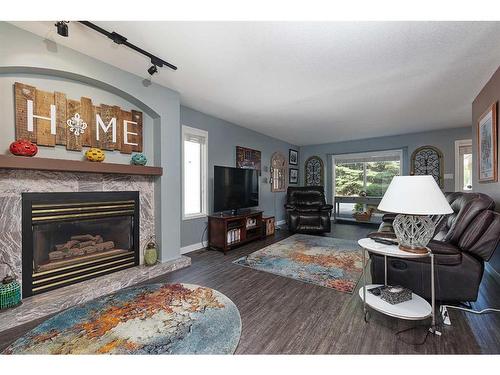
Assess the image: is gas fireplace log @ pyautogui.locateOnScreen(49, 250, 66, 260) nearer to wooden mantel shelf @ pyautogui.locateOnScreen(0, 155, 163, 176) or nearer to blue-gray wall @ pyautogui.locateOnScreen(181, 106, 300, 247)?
wooden mantel shelf @ pyautogui.locateOnScreen(0, 155, 163, 176)

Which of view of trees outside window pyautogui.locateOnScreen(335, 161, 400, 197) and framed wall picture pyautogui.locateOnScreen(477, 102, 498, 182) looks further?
view of trees outside window pyautogui.locateOnScreen(335, 161, 400, 197)

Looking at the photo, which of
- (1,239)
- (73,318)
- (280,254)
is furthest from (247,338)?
(1,239)

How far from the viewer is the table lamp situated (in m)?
1.50

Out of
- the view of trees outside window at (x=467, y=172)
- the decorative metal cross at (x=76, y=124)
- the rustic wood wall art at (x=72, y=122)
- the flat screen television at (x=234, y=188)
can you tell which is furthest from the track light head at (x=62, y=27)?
the view of trees outside window at (x=467, y=172)

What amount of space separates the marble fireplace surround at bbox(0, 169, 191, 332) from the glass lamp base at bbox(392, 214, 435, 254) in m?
2.60

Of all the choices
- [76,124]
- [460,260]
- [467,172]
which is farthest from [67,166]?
[467,172]

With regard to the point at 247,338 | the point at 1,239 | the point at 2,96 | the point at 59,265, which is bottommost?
the point at 247,338

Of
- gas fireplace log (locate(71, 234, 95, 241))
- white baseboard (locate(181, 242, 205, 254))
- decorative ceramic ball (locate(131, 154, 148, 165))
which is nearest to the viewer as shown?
gas fireplace log (locate(71, 234, 95, 241))

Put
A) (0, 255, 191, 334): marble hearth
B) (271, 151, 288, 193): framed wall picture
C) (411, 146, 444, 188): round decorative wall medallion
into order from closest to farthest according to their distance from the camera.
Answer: (0, 255, 191, 334): marble hearth, (411, 146, 444, 188): round decorative wall medallion, (271, 151, 288, 193): framed wall picture

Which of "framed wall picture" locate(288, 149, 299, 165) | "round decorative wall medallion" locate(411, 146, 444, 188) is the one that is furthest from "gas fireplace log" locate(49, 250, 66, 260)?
"round decorative wall medallion" locate(411, 146, 444, 188)
